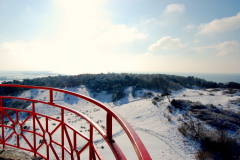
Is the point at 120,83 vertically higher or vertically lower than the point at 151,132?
higher

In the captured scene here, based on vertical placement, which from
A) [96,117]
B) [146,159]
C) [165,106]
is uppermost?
[146,159]

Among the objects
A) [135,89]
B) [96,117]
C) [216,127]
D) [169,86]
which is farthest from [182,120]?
[169,86]

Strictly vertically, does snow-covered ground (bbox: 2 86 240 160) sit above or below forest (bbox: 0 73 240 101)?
below

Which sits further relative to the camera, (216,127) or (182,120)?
(182,120)

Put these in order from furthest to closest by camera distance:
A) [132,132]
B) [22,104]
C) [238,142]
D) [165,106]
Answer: [22,104], [165,106], [238,142], [132,132]

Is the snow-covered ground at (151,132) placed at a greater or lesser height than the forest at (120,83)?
lesser

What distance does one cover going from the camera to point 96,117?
59.6 feet

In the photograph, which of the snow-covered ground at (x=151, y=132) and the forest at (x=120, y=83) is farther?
the forest at (x=120, y=83)

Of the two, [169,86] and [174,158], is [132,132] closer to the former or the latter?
[174,158]

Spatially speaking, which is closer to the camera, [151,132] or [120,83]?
[151,132]

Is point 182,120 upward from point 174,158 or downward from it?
upward

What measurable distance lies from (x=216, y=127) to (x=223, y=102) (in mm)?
7263

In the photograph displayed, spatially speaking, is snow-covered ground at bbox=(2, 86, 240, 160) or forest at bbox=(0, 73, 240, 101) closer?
snow-covered ground at bbox=(2, 86, 240, 160)

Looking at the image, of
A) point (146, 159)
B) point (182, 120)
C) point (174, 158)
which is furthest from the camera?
point (182, 120)
